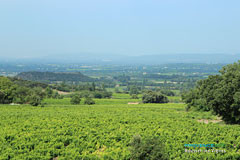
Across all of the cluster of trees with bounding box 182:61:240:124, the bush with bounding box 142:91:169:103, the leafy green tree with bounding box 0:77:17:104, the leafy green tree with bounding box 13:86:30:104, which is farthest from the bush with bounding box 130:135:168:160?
the bush with bounding box 142:91:169:103

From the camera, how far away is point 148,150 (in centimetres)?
1277

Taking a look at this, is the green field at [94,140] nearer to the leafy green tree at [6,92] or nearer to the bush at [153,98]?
the leafy green tree at [6,92]

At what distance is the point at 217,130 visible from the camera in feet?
69.5

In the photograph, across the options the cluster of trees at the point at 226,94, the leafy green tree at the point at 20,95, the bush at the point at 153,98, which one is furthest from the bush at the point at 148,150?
the bush at the point at 153,98

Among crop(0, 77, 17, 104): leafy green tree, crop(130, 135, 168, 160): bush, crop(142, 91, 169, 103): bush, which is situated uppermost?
crop(130, 135, 168, 160): bush

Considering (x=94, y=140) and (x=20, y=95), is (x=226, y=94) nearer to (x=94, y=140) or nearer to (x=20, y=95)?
(x=94, y=140)

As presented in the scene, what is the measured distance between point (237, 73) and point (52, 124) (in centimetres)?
2141

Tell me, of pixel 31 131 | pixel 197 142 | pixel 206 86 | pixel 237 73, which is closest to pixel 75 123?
pixel 31 131

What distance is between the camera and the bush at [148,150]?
494 inches

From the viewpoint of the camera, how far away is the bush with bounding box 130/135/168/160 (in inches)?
494

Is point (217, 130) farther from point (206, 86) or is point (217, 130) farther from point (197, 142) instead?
point (206, 86)

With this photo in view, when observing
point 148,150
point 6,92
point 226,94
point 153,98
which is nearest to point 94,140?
point 148,150

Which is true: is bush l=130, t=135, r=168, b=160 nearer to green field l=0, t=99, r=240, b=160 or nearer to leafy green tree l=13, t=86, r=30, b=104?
green field l=0, t=99, r=240, b=160

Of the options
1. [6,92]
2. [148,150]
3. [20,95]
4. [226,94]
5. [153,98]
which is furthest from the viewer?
[153,98]
